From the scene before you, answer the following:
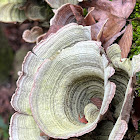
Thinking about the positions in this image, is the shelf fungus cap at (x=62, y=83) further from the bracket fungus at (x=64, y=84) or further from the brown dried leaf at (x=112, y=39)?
the brown dried leaf at (x=112, y=39)

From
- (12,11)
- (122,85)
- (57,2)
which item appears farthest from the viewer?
(12,11)

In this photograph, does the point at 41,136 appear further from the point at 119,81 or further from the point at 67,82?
the point at 119,81

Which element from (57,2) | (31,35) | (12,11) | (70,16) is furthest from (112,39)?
(12,11)

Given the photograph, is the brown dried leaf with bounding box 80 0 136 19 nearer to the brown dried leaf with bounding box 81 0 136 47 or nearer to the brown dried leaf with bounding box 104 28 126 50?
the brown dried leaf with bounding box 81 0 136 47

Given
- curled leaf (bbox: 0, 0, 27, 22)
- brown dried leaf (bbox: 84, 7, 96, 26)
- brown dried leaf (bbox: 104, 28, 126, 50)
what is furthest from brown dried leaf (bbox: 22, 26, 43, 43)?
brown dried leaf (bbox: 104, 28, 126, 50)

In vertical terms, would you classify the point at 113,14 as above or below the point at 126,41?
above

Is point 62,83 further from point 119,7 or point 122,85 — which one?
point 119,7

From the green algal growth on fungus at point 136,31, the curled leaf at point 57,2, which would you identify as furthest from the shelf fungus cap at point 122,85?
the curled leaf at point 57,2
